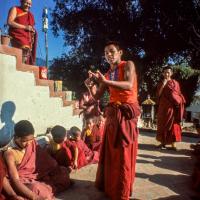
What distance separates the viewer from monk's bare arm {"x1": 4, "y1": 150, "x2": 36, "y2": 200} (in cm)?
415

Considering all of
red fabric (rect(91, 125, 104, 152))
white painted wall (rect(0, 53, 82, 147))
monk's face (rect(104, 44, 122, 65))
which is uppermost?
monk's face (rect(104, 44, 122, 65))

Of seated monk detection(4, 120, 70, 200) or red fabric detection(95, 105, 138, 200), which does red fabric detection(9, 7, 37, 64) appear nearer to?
seated monk detection(4, 120, 70, 200)

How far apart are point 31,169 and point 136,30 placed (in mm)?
16428

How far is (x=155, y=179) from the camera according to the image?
5.62 meters

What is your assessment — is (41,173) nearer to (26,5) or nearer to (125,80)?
(125,80)

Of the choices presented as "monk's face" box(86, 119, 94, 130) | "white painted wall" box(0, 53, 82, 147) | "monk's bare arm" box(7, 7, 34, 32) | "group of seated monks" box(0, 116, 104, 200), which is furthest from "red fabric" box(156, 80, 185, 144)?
"monk's bare arm" box(7, 7, 34, 32)

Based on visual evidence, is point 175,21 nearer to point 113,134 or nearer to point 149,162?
point 149,162

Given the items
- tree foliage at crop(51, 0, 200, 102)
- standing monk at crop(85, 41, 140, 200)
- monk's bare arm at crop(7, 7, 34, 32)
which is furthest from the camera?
tree foliage at crop(51, 0, 200, 102)

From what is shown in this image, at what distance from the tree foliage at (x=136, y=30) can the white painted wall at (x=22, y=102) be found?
494 inches

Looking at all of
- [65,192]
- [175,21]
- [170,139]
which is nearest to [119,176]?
[65,192]

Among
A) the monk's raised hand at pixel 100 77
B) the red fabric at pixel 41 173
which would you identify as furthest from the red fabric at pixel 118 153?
the red fabric at pixel 41 173

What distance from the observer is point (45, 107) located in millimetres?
7637

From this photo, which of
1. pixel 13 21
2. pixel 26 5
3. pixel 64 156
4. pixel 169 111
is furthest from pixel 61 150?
pixel 169 111

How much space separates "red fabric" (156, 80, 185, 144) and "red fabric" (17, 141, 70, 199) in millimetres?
3756
